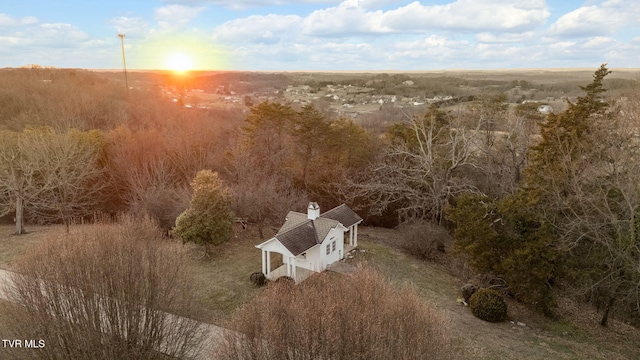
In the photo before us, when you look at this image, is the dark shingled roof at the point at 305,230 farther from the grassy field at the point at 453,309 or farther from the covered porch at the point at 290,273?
the grassy field at the point at 453,309

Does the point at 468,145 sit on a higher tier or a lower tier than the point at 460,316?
higher

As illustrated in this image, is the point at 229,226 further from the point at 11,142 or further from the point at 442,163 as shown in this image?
the point at 11,142

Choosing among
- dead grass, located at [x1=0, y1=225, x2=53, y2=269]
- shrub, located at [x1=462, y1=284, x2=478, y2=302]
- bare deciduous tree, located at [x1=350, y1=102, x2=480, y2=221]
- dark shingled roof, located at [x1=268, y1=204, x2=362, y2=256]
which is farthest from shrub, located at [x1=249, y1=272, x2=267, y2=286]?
dead grass, located at [x1=0, y1=225, x2=53, y2=269]

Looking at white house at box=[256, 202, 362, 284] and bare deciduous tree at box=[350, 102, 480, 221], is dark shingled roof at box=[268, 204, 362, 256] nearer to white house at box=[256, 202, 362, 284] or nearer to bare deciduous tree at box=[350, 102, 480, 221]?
white house at box=[256, 202, 362, 284]

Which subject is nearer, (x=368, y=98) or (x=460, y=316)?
(x=460, y=316)

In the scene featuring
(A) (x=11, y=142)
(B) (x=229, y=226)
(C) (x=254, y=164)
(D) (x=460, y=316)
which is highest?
(A) (x=11, y=142)

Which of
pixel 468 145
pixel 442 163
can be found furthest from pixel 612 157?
pixel 442 163

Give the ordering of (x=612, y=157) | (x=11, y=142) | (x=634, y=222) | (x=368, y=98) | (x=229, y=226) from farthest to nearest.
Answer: (x=368, y=98), (x=11, y=142), (x=229, y=226), (x=612, y=157), (x=634, y=222)
